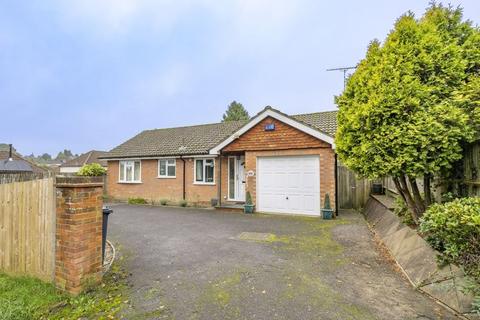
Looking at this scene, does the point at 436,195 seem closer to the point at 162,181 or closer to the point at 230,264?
the point at 230,264

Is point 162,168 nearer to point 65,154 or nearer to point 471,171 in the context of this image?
point 471,171

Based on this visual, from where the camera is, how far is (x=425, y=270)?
3738mm

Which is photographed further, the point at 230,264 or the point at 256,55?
the point at 256,55

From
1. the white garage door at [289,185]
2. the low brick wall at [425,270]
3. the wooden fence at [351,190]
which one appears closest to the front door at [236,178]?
the white garage door at [289,185]

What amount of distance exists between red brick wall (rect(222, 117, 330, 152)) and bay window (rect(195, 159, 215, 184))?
2136 mm

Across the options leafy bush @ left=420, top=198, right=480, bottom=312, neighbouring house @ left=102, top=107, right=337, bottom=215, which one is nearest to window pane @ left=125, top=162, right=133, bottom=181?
neighbouring house @ left=102, top=107, right=337, bottom=215

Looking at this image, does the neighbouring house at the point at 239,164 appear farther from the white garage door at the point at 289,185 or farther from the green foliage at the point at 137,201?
the green foliage at the point at 137,201

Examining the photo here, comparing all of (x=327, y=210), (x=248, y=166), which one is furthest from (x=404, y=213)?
(x=248, y=166)

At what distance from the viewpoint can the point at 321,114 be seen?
43.2ft

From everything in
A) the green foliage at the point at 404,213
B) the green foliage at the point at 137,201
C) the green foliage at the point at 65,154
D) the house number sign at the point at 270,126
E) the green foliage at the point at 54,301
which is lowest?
the green foliage at the point at 137,201

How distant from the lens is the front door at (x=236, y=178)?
503 inches

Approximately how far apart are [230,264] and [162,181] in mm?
11027

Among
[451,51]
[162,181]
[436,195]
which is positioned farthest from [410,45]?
[162,181]

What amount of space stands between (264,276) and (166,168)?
38.7 ft
